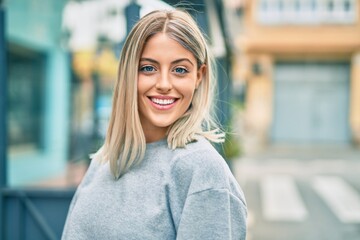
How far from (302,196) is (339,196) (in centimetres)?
62

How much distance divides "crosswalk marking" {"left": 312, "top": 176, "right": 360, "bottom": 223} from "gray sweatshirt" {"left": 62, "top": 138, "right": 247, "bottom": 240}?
6432mm

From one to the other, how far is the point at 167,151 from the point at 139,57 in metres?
0.25

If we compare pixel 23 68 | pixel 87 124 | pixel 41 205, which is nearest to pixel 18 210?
pixel 41 205

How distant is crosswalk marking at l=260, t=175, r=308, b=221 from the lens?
7657 millimetres

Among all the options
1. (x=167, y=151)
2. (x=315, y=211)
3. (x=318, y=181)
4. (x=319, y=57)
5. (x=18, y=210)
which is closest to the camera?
Result: (x=167, y=151)

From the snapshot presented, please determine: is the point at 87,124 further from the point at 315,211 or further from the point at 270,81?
the point at 270,81

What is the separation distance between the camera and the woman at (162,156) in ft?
4.29

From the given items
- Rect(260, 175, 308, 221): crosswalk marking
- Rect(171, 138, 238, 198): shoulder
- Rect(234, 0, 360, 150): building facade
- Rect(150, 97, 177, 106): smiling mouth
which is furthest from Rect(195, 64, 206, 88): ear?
Rect(234, 0, 360, 150): building facade

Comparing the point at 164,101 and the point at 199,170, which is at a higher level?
the point at 164,101

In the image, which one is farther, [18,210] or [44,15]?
[44,15]

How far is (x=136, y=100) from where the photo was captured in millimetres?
1435

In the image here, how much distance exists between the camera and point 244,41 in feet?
62.7

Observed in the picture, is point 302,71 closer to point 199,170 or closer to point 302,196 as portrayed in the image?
point 302,196

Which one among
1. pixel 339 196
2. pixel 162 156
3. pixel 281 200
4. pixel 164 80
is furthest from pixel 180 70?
pixel 339 196
